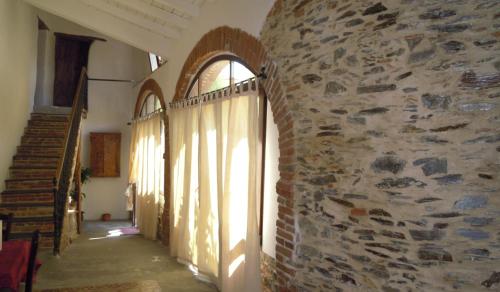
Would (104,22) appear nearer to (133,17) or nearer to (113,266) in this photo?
(133,17)

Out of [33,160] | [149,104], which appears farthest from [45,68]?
[33,160]

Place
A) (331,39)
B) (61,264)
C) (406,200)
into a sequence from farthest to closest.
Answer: (61,264) < (331,39) < (406,200)

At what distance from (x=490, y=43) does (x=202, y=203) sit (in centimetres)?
319

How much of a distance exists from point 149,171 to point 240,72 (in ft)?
11.6

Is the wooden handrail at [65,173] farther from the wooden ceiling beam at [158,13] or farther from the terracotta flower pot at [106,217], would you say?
the terracotta flower pot at [106,217]

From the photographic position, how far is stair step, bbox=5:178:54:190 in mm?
6000

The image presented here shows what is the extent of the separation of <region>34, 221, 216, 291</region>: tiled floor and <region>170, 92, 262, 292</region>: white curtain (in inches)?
10.4

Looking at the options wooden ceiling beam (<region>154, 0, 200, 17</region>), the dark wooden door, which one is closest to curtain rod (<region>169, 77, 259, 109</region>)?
wooden ceiling beam (<region>154, 0, 200, 17</region>)

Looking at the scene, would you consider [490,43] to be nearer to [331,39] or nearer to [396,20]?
[396,20]

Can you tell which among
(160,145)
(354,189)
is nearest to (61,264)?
(160,145)

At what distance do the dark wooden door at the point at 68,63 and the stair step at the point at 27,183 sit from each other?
354 centimetres

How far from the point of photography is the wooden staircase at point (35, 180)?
548cm

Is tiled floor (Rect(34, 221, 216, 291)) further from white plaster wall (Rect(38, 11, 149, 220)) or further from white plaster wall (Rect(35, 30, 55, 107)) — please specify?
white plaster wall (Rect(35, 30, 55, 107))

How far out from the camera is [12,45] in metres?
6.41
